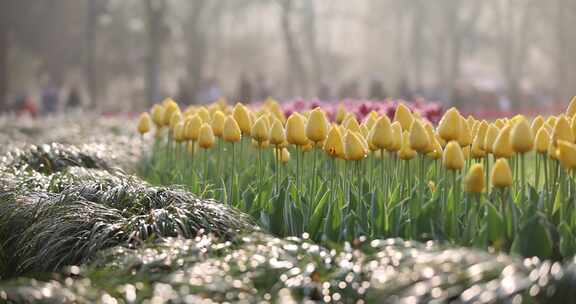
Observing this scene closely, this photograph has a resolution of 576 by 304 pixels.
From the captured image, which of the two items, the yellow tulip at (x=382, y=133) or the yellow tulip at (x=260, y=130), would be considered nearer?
the yellow tulip at (x=382, y=133)

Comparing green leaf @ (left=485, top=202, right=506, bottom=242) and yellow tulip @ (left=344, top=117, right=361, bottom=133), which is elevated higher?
yellow tulip @ (left=344, top=117, right=361, bottom=133)

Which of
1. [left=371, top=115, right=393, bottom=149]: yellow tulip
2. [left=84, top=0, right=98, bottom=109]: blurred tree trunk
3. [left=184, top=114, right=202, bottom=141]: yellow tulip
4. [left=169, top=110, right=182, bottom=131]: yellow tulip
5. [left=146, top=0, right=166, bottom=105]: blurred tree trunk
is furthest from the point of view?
[left=84, top=0, right=98, bottom=109]: blurred tree trunk

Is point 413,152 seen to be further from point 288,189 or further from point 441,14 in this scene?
point 441,14

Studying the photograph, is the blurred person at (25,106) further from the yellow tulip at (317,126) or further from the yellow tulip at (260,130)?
the yellow tulip at (317,126)

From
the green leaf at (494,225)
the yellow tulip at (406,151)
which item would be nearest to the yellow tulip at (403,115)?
the yellow tulip at (406,151)

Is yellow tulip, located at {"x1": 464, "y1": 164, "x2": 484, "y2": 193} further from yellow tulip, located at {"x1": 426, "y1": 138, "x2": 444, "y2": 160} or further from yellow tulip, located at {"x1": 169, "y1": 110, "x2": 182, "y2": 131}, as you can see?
yellow tulip, located at {"x1": 169, "y1": 110, "x2": 182, "y2": 131}

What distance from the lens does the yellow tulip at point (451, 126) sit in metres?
5.00

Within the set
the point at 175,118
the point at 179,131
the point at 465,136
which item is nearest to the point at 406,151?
the point at 465,136

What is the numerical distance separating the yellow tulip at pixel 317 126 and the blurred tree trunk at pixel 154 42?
25.7 metres

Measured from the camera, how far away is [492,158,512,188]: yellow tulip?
14.0 feet

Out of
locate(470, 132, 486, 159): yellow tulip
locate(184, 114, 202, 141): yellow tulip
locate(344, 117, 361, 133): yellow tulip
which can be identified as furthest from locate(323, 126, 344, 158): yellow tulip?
locate(184, 114, 202, 141): yellow tulip

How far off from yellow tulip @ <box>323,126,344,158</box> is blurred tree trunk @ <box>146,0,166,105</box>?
84.9 feet

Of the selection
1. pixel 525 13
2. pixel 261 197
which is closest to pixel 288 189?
pixel 261 197

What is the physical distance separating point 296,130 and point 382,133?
65 centimetres
